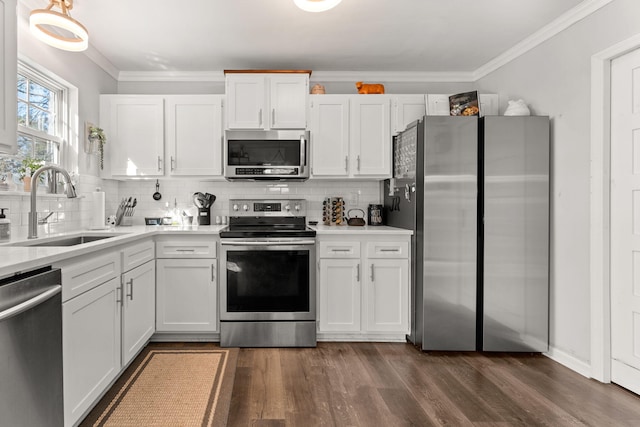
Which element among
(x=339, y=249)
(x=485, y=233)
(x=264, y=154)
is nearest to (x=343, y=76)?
(x=264, y=154)

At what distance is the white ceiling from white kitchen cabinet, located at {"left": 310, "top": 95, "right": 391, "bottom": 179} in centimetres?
42

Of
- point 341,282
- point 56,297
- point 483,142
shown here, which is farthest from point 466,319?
point 56,297

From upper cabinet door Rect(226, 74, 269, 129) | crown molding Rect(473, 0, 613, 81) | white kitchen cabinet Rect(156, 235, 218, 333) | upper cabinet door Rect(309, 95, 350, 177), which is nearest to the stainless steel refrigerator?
crown molding Rect(473, 0, 613, 81)

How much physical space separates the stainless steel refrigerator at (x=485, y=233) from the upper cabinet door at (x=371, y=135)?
66 cm

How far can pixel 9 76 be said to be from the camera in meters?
1.69

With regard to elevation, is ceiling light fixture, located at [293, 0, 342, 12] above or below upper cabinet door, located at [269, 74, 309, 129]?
above

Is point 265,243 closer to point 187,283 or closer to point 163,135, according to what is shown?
point 187,283

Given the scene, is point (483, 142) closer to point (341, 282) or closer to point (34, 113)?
point (341, 282)

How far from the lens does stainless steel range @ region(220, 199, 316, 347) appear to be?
121 inches

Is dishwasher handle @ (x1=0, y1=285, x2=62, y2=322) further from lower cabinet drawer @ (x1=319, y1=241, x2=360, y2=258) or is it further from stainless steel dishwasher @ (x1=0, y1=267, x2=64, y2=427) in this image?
lower cabinet drawer @ (x1=319, y1=241, x2=360, y2=258)

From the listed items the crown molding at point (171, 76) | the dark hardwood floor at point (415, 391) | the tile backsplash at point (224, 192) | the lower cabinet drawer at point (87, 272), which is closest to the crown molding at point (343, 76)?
the crown molding at point (171, 76)

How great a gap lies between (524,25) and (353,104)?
1.48 meters

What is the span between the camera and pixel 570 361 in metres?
2.69

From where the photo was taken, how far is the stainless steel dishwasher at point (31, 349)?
1.24 metres
